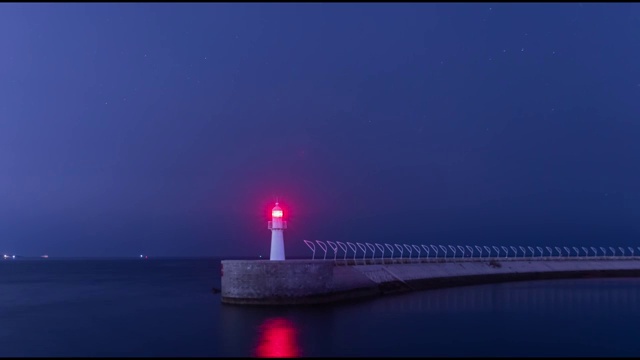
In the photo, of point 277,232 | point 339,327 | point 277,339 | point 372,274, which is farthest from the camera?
point 372,274

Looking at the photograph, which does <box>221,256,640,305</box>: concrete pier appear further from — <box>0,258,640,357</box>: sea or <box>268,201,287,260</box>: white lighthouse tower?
<box>268,201,287,260</box>: white lighthouse tower

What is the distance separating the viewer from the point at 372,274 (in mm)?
52125

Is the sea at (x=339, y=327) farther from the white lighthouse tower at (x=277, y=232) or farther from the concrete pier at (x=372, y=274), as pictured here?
the white lighthouse tower at (x=277, y=232)

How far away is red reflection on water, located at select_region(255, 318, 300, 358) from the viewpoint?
29.1 m

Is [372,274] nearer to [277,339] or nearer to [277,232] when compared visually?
[277,232]

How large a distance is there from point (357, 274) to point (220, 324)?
15320mm

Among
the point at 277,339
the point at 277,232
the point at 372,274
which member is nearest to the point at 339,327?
the point at 277,339

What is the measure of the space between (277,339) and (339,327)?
14.7ft

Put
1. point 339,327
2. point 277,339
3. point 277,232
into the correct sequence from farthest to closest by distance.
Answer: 1. point 277,232
2. point 339,327
3. point 277,339

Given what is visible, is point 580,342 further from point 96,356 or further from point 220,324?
point 96,356

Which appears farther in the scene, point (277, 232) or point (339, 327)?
point (277, 232)

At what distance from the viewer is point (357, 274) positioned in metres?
49.4

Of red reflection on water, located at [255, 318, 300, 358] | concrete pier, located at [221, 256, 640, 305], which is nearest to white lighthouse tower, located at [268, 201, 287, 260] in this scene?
concrete pier, located at [221, 256, 640, 305]

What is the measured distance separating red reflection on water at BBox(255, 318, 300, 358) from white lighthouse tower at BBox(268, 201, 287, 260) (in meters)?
7.38
